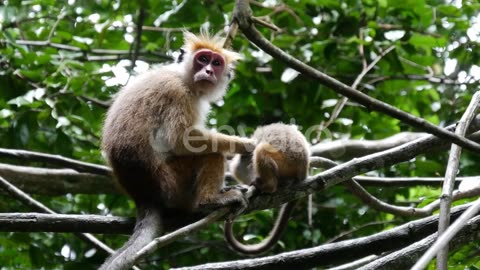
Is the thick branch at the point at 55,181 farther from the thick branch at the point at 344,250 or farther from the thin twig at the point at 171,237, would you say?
the thick branch at the point at 344,250

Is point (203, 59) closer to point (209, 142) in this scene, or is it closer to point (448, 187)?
point (209, 142)

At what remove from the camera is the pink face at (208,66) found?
23.2 feet

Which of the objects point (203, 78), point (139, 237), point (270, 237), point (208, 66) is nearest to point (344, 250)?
point (139, 237)

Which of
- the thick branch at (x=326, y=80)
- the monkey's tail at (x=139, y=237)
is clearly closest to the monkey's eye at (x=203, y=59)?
the monkey's tail at (x=139, y=237)

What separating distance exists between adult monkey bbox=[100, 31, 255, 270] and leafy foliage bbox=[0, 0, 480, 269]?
1.32 metres

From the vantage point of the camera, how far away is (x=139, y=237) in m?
5.23

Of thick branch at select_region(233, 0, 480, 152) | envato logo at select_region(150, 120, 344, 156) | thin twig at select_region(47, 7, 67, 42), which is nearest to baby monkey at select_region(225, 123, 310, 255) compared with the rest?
envato logo at select_region(150, 120, 344, 156)

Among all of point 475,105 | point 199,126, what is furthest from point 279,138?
point 475,105

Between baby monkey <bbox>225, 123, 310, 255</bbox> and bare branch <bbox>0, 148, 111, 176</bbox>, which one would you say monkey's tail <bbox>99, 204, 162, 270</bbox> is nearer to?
baby monkey <bbox>225, 123, 310, 255</bbox>

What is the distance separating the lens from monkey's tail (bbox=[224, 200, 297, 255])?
700 centimetres

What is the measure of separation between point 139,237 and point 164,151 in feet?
3.81

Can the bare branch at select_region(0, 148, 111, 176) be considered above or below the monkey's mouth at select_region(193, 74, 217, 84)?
below

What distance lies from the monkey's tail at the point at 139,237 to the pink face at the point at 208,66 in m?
1.83

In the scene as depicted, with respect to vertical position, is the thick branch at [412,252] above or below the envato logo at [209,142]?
below
